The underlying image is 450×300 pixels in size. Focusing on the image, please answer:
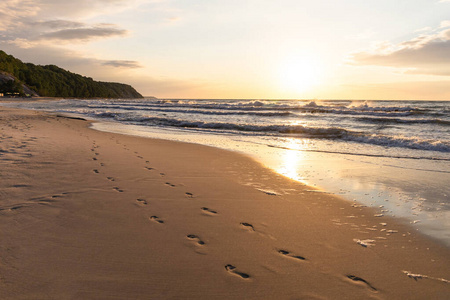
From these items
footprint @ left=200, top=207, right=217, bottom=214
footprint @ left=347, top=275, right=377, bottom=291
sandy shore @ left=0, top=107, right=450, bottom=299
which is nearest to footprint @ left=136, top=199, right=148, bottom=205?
sandy shore @ left=0, top=107, right=450, bottom=299

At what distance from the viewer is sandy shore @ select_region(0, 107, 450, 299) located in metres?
2.42

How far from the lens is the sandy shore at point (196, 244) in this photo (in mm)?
2418

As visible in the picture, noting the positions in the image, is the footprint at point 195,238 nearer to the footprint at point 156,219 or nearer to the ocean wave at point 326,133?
the footprint at point 156,219

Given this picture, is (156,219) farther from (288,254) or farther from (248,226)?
(288,254)

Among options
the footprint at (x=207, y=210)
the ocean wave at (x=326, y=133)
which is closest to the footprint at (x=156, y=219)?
the footprint at (x=207, y=210)

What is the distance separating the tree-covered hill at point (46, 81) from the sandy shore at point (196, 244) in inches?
4076

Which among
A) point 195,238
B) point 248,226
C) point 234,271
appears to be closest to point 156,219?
point 195,238

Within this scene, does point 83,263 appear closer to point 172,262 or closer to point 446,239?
point 172,262

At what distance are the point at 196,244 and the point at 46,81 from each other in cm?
13658

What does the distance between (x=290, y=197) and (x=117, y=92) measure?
187501 mm

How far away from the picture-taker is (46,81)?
116375mm

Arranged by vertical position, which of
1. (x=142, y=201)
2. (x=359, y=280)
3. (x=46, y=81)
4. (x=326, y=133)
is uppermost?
(x=46, y=81)

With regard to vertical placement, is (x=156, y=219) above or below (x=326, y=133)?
below

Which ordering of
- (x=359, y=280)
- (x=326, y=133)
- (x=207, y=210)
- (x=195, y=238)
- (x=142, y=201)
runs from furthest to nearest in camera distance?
(x=326, y=133) → (x=142, y=201) → (x=207, y=210) → (x=195, y=238) → (x=359, y=280)
